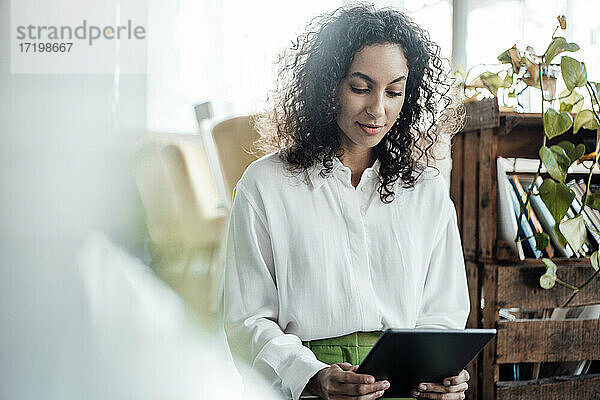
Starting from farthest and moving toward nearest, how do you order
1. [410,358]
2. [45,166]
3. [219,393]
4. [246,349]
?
[219,393] < [45,166] < [246,349] < [410,358]

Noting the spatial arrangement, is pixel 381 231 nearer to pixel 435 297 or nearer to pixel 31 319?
pixel 435 297

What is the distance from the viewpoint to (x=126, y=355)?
4.70 feet

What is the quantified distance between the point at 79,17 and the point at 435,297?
890mm

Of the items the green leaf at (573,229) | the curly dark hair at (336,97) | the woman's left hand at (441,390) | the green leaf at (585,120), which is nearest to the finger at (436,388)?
the woman's left hand at (441,390)

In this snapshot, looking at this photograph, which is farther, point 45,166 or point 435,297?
point 45,166

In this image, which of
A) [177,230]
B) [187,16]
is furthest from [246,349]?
[187,16]

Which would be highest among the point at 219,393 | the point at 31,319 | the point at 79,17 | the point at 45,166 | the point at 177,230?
the point at 79,17

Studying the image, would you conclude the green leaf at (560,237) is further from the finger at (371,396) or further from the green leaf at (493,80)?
the finger at (371,396)

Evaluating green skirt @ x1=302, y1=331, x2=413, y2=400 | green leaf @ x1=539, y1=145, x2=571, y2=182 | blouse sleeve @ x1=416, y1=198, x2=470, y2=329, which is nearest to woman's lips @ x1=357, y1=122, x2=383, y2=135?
blouse sleeve @ x1=416, y1=198, x2=470, y2=329

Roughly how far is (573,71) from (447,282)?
20.7 inches

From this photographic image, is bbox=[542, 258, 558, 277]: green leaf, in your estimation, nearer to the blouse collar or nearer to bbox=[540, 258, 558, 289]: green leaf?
bbox=[540, 258, 558, 289]: green leaf

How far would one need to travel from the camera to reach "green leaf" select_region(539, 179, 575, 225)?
53.1 inches

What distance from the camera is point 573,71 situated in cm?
133

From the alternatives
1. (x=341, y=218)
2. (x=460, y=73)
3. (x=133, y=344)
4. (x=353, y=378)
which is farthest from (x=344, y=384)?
(x=460, y=73)
